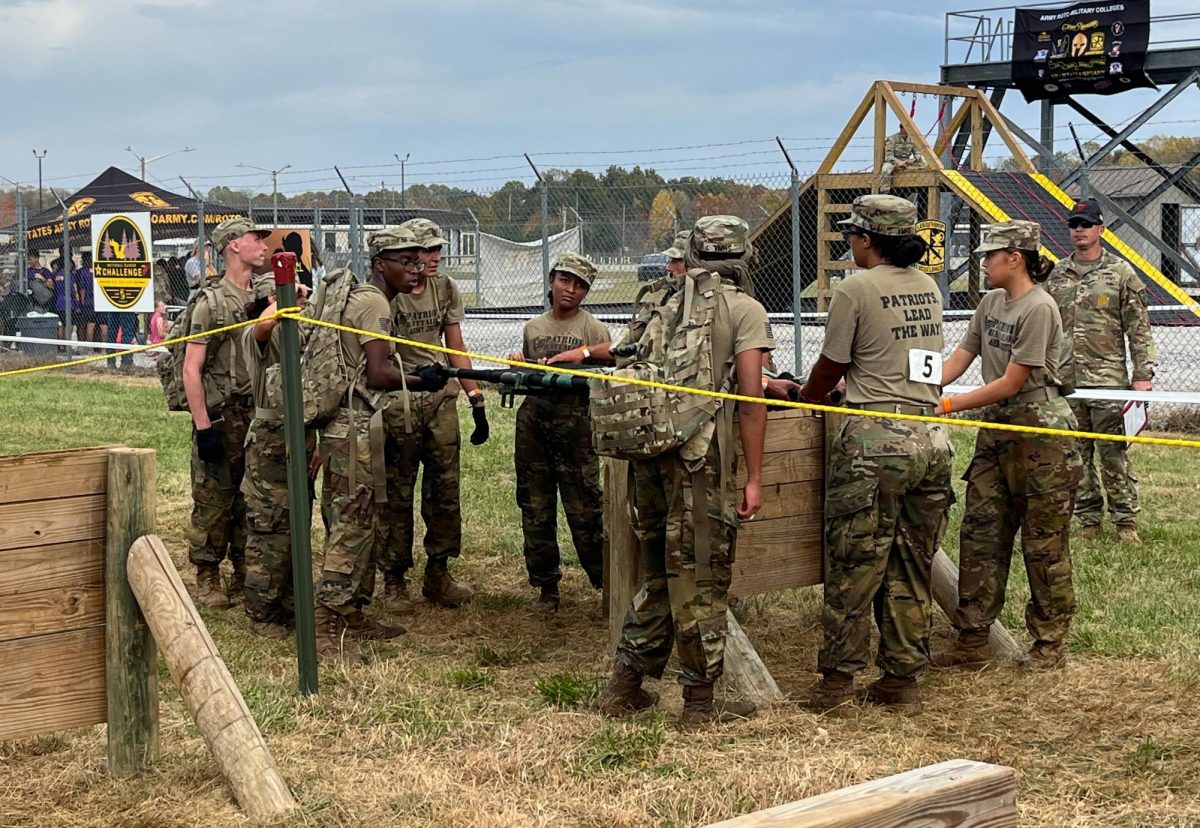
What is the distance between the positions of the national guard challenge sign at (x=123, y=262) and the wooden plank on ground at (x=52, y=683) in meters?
14.9

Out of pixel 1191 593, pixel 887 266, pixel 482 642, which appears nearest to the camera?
pixel 887 266

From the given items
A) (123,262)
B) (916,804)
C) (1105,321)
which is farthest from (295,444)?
(123,262)

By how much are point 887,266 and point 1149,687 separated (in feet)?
6.82

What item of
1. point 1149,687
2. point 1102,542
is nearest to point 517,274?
point 1102,542

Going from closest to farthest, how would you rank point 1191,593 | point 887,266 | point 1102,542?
point 887,266 < point 1191,593 < point 1102,542

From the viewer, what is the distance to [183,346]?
278 inches

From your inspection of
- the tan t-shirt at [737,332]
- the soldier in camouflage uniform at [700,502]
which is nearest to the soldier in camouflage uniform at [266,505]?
the soldier in camouflage uniform at [700,502]

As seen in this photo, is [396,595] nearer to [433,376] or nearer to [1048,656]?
[433,376]

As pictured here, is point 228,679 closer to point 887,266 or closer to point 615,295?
point 887,266

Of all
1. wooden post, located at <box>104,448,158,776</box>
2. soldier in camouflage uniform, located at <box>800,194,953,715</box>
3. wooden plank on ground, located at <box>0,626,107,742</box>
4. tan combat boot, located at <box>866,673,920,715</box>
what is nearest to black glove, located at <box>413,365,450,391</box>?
soldier in camouflage uniform, located at <box>800,194,953,715</box>

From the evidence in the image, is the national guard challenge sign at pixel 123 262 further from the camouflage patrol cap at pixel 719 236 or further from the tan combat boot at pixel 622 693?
the camouflage patrol cap at pixel 719 236

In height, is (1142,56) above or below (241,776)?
above

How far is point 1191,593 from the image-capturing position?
22.5ft

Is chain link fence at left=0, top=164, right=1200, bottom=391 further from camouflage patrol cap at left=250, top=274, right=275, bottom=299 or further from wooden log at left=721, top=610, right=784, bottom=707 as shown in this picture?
wooden log at left=721, top=610, right=784, bottom=707
